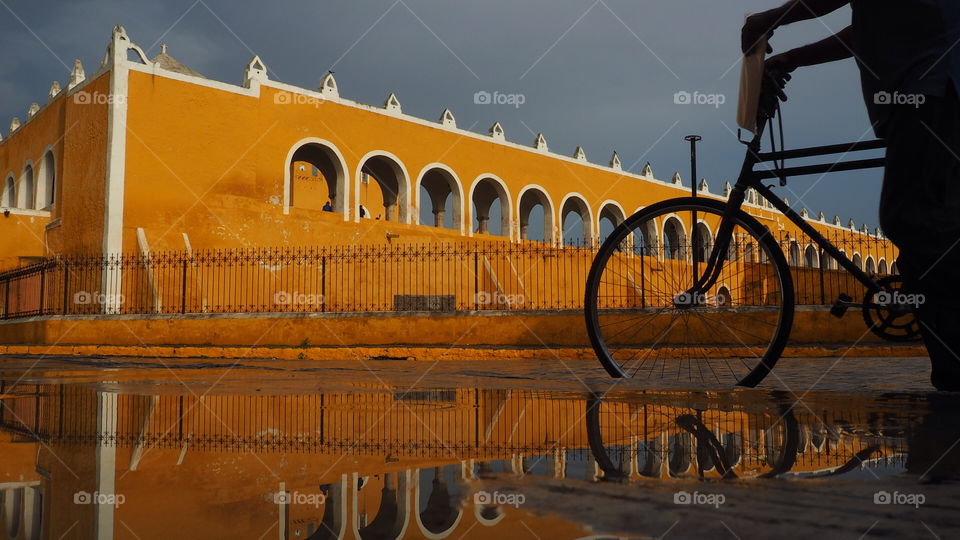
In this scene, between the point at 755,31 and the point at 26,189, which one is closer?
the point at 755,31

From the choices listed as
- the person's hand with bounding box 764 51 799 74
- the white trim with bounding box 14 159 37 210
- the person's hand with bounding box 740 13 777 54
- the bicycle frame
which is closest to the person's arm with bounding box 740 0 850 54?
the person's hand with bounding box 740 13 777 54

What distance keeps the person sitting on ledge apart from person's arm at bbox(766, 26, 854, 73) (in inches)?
13.4

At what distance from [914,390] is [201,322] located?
11.4 metres

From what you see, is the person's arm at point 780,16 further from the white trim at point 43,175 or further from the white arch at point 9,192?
the white arch at point 9,192

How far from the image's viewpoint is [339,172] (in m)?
21.5

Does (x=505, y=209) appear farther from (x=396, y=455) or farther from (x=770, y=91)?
(x=396, y=455)

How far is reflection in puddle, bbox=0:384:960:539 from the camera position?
3.84 ft

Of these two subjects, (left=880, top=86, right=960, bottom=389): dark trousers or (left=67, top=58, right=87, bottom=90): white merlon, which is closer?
(left=880, top=86, right=960, bottom=389): dark trousers

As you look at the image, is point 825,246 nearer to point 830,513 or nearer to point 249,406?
→ point 830,513

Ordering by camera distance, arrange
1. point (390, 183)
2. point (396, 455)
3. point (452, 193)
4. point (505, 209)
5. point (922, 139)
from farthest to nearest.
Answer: point (505, 209) < point (452, 193) < point (390, 183) < point (922, 139) < point (396, 455)

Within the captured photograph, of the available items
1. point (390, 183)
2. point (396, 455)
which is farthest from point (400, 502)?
point (390, 183)

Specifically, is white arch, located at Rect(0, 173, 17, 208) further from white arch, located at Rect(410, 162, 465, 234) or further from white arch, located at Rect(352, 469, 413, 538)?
white arch, located at Rect(352, 469, 413, 538)

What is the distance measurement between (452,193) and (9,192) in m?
16.1

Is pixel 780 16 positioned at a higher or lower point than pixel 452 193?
lower
